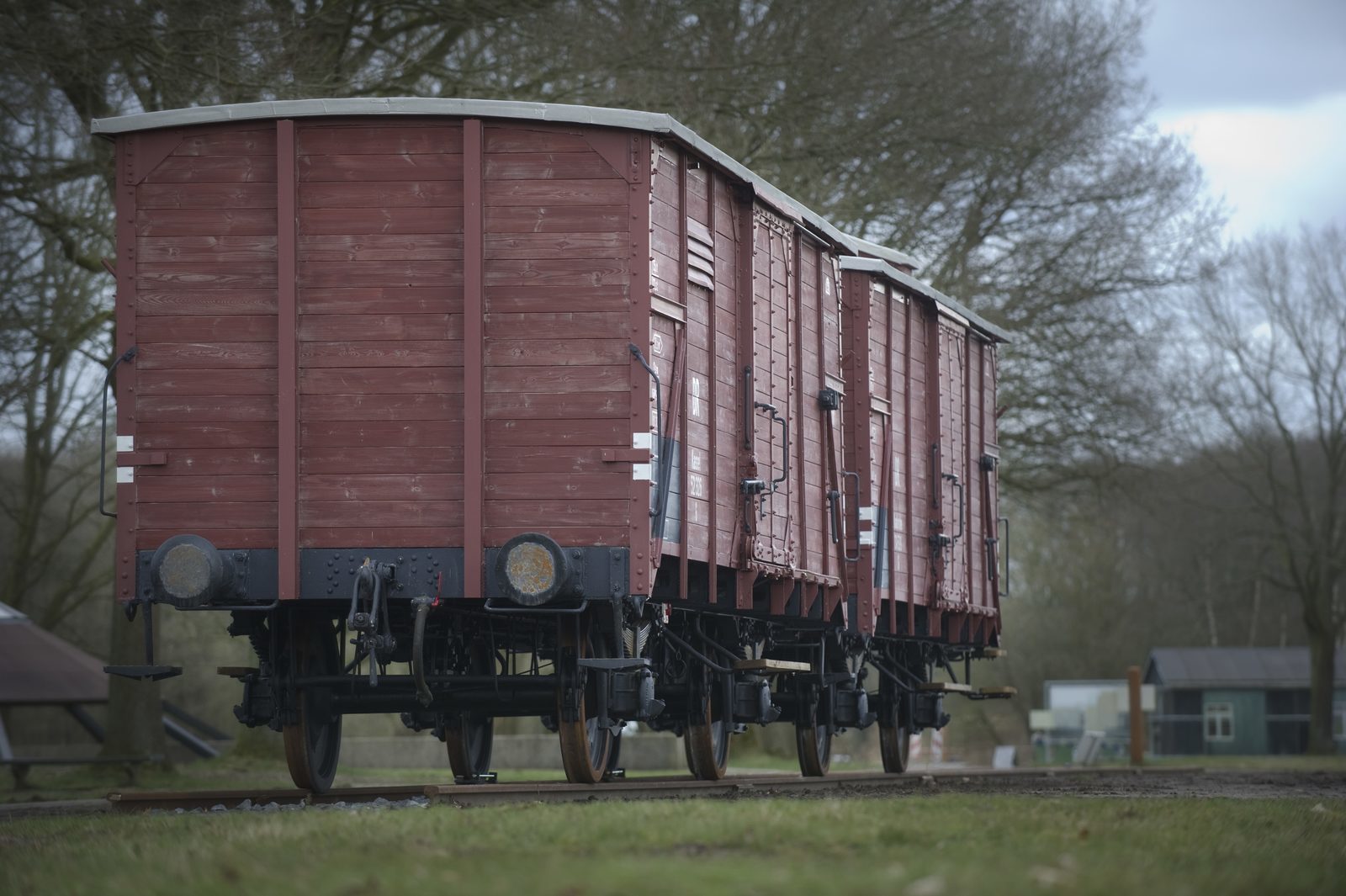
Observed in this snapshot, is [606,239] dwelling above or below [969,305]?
below

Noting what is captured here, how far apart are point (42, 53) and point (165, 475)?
26.0 feet

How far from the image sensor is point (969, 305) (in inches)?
1064

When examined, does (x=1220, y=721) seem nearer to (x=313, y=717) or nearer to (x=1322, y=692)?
(x=1322, y=692)

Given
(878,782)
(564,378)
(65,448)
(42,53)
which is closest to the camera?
(564,378)

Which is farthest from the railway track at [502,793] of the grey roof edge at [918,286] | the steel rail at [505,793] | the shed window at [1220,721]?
the shed window at [1220,721]

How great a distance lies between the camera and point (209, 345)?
11031 mm

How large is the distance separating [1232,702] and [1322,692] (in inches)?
225

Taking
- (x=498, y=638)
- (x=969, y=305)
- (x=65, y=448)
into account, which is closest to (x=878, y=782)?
(x=498, y=638)

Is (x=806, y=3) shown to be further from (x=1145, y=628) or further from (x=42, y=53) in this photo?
(x=1145, y=628)

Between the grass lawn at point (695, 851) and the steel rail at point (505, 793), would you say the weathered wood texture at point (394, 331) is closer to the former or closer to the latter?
the steel rail at point (505, 793)

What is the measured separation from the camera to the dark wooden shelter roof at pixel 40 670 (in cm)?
1986

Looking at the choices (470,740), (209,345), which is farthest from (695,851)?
(470,740)

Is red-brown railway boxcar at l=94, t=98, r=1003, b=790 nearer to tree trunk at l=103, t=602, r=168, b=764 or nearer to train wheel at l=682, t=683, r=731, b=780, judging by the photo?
train wheel at l=682, t=683, r=731, b=780

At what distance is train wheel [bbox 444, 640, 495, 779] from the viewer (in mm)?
14195
